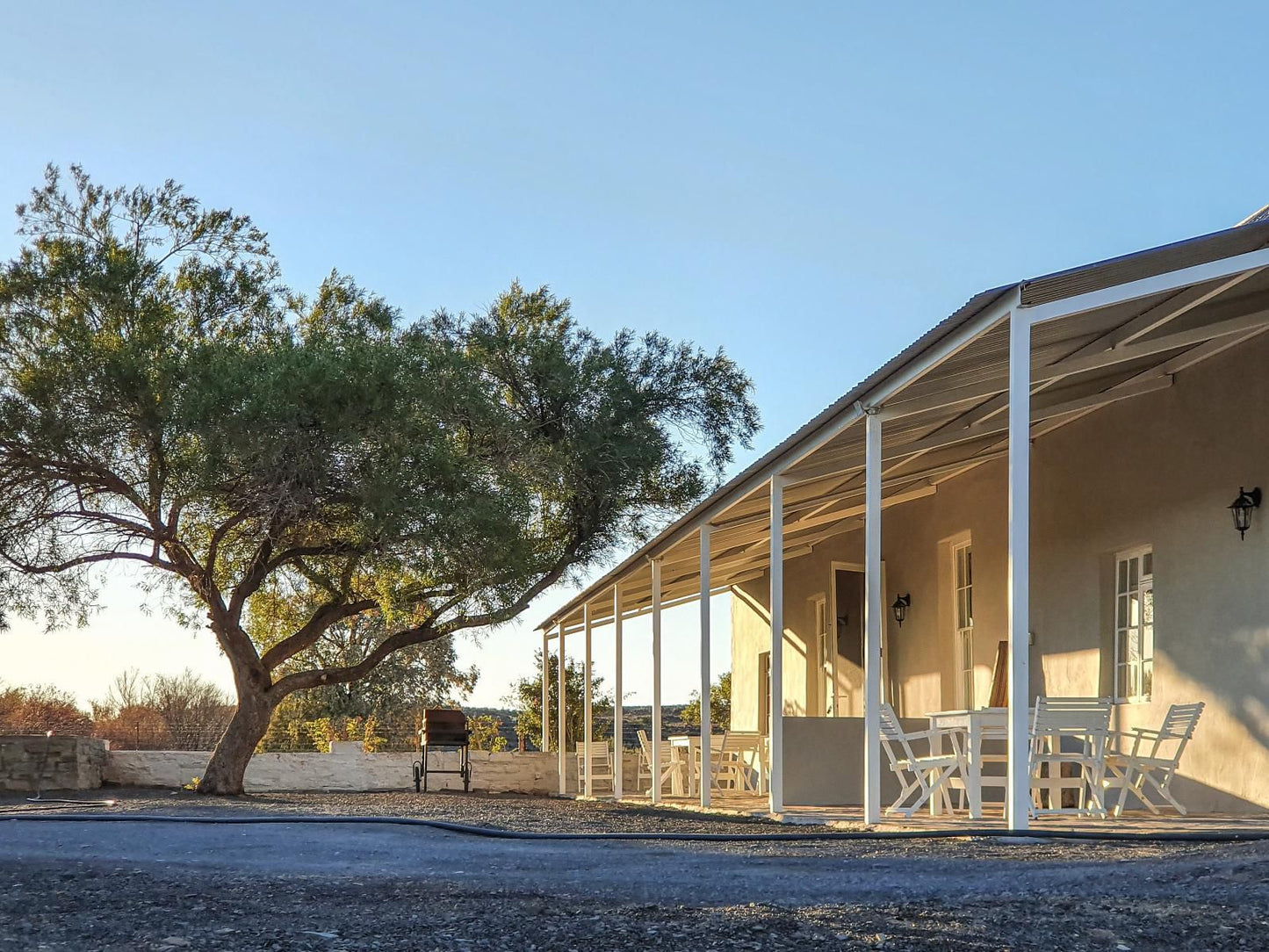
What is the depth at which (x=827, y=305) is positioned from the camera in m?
15.2

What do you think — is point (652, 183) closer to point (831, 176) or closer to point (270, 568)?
point (831, 176)

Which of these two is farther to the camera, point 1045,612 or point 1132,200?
point 1132,200

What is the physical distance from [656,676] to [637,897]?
8538mm

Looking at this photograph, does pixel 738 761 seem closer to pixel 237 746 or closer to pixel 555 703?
pixel 237 746

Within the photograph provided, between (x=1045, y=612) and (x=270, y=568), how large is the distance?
27.7 feet

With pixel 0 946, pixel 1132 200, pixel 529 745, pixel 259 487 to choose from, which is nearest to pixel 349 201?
pixel 259 487

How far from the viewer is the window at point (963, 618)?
508 inches

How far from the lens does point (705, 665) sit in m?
11.2

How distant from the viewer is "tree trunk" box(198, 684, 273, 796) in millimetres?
15961

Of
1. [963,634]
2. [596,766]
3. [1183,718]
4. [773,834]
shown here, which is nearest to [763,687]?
[596,766]

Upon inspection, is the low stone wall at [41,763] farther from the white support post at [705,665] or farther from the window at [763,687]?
the white support post at [705,665]

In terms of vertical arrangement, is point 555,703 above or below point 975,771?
below

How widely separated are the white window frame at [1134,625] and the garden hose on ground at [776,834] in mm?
3120

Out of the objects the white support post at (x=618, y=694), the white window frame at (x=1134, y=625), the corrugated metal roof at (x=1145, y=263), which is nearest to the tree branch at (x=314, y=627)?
the white support post at (x=618, y=694)
